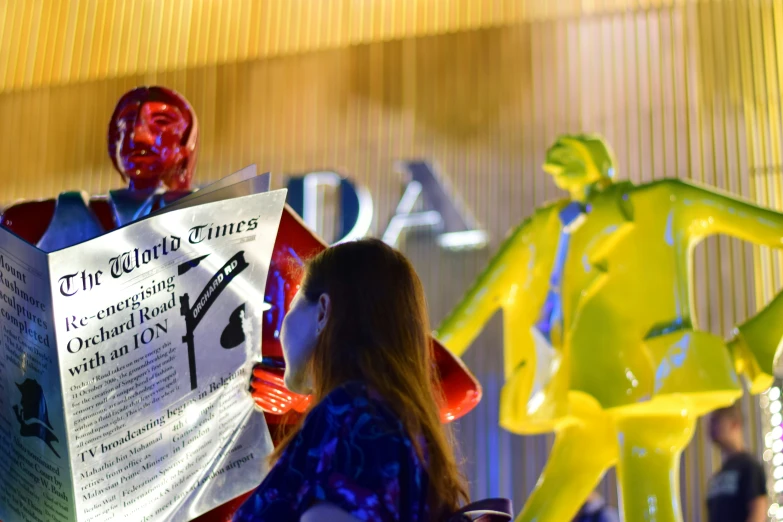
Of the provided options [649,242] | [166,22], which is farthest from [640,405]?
[166,22]

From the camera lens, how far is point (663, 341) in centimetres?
191

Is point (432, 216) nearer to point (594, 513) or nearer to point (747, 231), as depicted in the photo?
point (594, 513)

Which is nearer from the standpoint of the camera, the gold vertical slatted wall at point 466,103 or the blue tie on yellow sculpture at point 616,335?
the blue tie on yellow sculpture at point 616,335

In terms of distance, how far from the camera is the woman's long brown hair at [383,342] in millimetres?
650

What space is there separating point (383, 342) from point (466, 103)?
3053 millimetres

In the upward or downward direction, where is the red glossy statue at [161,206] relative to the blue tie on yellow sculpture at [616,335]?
upward

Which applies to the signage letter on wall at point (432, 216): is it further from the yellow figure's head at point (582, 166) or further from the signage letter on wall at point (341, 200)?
the yellow figure's head at point (582, 166)

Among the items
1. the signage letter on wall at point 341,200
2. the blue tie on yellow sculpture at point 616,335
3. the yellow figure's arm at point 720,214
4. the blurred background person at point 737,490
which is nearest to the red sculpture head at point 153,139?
the blue tie on yellow sculpture at point 616,335

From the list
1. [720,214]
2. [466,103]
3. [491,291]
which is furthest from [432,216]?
[720,214]

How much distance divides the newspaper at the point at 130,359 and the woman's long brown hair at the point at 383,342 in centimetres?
7

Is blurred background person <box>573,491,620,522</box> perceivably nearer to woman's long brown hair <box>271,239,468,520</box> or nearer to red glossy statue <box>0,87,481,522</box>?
red glossy statue <box>0,87,481,522</box>

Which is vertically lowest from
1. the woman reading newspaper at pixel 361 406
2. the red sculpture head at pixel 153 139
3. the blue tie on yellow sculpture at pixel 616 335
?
the blue tie on yellow sculpture at pixel 616 335

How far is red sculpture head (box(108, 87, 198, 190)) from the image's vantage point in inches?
45.8

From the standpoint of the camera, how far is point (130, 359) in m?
0.67
